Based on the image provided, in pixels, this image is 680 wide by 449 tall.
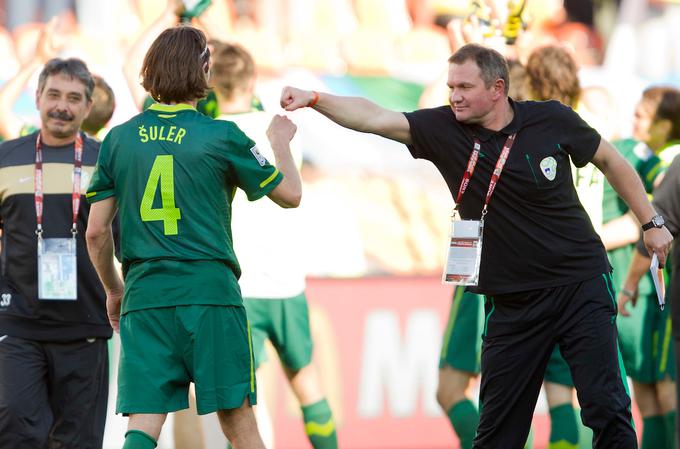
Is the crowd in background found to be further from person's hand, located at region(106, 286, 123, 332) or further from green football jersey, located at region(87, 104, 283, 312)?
green football jersey, located at region(87, 104, 283, 312)

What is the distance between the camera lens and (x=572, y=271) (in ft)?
17.3

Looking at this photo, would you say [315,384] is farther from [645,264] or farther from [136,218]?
[136,218]

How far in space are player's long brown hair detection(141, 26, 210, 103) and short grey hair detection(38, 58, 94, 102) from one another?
46.5 inches

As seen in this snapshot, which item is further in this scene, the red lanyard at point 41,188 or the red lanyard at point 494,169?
the red lanyard at point 41,188

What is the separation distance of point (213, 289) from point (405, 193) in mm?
4084

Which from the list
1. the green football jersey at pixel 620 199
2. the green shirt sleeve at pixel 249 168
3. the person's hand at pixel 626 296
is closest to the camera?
the green shirt sleeve at pixel 249 168

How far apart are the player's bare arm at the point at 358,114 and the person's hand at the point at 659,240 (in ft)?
3.56

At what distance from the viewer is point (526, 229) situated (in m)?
5.23

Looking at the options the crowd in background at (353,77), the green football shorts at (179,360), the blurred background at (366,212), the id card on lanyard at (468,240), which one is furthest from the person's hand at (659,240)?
the blurred background at (366,212)

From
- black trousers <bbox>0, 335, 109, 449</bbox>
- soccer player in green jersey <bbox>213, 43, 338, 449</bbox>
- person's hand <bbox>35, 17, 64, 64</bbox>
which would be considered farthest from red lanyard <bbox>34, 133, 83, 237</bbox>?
person's hand <bbox>35, 17, 64, 64</bbox>

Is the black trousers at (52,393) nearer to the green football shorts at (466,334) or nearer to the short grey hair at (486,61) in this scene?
the green football shorts at (466,334)

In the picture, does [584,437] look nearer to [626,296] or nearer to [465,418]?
[465,418]

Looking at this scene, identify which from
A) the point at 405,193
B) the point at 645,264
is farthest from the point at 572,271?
the point at 405,193

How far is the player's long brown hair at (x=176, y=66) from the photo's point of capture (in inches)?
186
